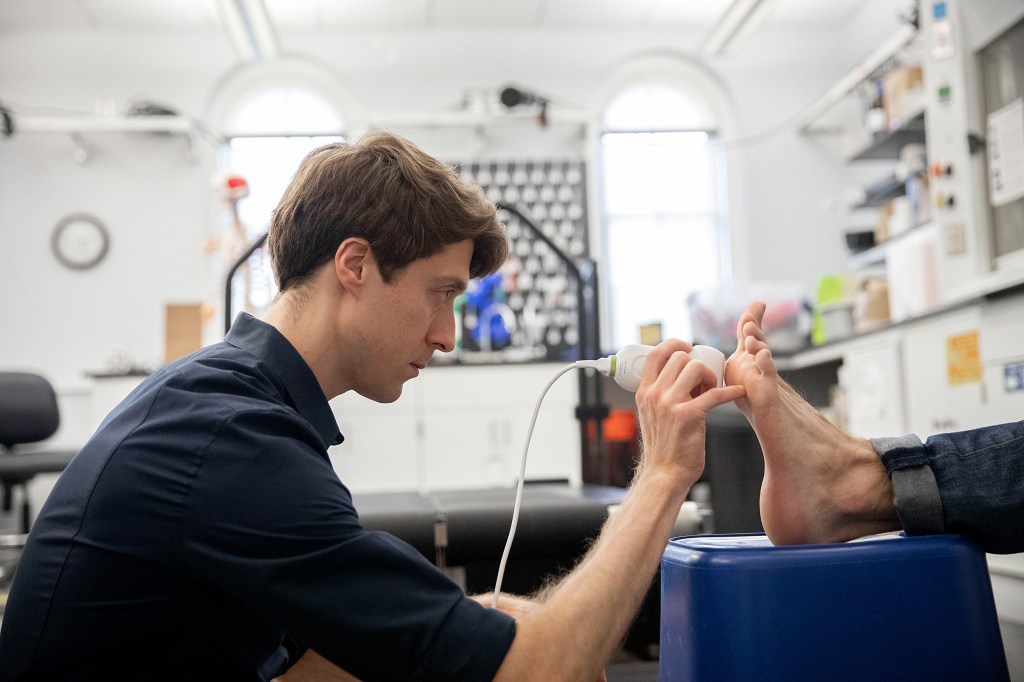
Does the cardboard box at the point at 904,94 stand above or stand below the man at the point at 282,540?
above

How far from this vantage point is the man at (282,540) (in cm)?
80

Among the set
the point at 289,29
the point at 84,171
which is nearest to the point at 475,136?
the point at 289,29

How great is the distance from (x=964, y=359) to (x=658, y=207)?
3.62 m

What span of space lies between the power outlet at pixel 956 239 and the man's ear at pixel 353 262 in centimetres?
258

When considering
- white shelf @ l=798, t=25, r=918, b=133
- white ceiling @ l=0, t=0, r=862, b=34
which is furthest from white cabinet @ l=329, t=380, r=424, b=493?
white shelf @ l=798, t=25, r=918, b=133

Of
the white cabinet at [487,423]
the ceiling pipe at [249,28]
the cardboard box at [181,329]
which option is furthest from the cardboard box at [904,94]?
the cardboard box at [181,329]

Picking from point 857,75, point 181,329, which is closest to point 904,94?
point 857,75

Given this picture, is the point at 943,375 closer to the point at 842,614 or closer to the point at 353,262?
the point at 842,614

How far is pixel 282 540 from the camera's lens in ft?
2.64

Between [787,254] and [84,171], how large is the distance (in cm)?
450

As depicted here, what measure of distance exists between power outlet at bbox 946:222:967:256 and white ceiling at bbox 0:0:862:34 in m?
3.40

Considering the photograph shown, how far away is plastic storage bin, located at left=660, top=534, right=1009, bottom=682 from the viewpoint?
0.97 m

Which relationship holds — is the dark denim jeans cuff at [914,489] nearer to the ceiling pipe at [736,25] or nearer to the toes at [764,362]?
the toes at [764,362]

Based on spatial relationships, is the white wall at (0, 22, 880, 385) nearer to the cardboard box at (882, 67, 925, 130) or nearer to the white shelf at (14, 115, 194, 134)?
the white shelf at (14, 115, 194, 134)
